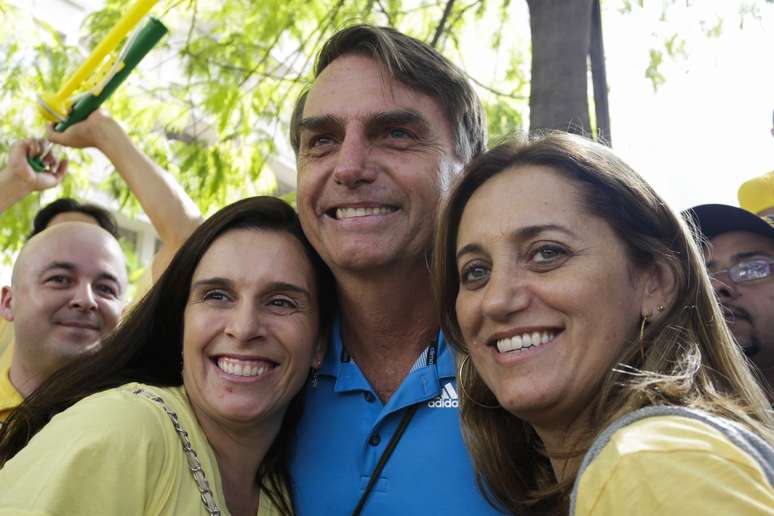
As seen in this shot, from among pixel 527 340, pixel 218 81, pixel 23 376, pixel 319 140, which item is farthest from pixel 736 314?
pixel 218 81

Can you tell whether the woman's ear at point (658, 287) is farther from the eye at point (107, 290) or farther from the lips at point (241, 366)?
the eye at point (107, 290)

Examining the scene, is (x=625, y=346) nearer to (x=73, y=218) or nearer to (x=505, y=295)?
(x=505, y=295)

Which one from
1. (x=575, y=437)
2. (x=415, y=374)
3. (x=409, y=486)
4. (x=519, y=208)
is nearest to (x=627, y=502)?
(x=575, y=437)

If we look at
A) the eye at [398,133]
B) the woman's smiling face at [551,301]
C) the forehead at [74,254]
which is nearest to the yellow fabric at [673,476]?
the woman's smiling face at [551,301]

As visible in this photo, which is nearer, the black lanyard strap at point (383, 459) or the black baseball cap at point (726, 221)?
the black lanyard strap at point (383, 459)

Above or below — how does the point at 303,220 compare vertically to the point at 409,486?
above

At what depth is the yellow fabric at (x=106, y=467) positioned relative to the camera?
192 centimetres

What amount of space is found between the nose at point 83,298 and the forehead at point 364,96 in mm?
1770

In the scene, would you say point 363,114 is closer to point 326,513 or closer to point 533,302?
point 533,302

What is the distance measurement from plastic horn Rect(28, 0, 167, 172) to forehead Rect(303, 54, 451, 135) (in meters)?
0.98

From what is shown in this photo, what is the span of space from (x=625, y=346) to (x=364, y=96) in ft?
4.52

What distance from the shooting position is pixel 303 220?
2.92m

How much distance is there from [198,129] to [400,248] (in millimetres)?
3873

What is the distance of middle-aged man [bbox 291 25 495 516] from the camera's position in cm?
267
